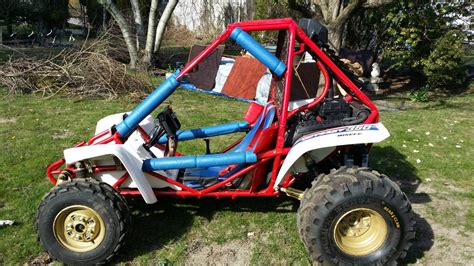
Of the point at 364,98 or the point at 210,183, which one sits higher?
the point at 364,98

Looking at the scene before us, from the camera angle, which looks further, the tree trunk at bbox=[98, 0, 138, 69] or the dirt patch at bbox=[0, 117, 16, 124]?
the tree trunk at bbox=[98, 0, 138, 69]

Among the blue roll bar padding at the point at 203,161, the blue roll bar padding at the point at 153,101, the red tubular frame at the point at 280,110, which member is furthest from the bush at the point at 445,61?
the blue roll bar padding at the point at 153,101

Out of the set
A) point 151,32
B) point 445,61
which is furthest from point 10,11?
point 445,61

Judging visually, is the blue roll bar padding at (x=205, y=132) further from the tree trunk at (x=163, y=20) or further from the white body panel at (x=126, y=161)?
the tree trunk at (x=163, y=20)

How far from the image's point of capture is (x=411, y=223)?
2.98 m

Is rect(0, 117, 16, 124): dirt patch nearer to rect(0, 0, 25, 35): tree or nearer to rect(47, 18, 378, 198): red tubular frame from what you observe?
rect(47, 18, 378, 198): red tubular frame

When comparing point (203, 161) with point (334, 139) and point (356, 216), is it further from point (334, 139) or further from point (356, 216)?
point (356, 216)

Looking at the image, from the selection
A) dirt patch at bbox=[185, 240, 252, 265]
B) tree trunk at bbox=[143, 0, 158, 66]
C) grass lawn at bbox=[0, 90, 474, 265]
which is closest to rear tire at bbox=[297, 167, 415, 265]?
grass lawn at bbox=[0, 90, 474, 265]

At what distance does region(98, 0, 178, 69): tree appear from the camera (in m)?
10.5

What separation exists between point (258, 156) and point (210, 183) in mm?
587

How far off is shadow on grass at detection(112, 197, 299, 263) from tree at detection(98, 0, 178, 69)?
731cm

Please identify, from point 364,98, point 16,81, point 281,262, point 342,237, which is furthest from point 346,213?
point 16,81

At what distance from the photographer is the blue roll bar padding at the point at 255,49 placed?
314cm

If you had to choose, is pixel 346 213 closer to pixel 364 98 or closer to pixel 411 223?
pixel 411 223
